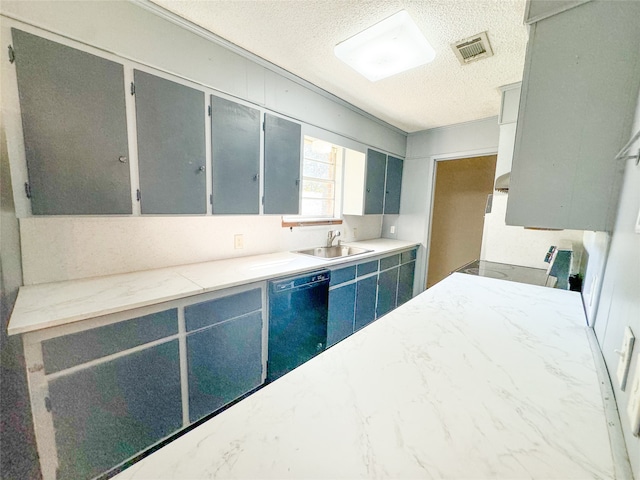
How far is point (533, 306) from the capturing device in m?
1.25

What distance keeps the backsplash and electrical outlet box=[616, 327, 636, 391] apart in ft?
7.14

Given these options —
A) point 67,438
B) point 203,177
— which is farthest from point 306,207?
point 67,438

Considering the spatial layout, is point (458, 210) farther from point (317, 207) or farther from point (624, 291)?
point (624, 291)

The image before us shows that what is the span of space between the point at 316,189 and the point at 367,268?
3.54 feet

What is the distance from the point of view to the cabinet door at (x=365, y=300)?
2650 mm

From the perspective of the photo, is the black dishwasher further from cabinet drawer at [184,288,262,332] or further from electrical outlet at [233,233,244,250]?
electrical outlet at [233,233,244,250]

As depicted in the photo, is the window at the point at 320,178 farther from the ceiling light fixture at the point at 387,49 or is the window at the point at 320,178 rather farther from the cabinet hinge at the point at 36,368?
the cabinet hinge at the point at 36,368

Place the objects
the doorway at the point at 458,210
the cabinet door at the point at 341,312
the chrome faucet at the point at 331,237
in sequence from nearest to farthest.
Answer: the cabinet door at the point at 341,312 < the chrome faucet at the point at 331,237 < the doorway at the point at 458,210

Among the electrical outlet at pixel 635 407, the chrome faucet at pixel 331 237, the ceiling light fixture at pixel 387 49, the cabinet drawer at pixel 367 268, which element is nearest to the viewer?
the electrical outlet at pixel 635 407

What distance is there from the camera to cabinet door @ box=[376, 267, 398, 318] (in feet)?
9.83

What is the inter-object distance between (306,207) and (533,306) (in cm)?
215

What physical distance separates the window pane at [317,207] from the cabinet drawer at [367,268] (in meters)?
0.80

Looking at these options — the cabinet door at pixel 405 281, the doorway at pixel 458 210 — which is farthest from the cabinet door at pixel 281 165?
the doorway at pixel 458 210

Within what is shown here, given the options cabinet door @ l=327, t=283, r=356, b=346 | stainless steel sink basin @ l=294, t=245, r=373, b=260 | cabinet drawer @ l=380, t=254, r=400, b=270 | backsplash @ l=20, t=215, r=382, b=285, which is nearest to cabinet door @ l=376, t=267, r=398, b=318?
cabinet drawer @ l=380, t=254, r=400, b=270
